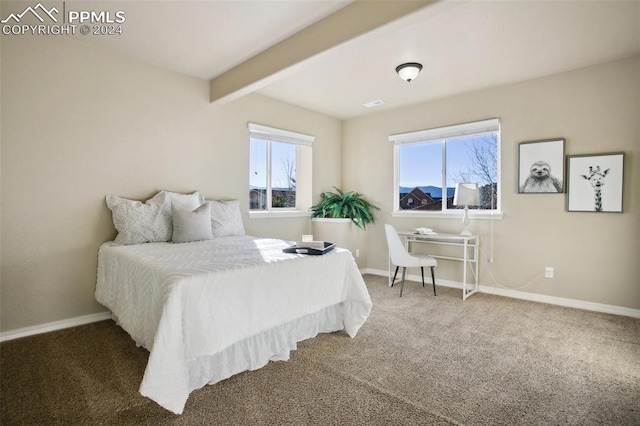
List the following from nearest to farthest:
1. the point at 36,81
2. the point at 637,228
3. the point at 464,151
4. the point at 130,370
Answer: the point at 130,370 → the point at 36,81 → the point at 637,228 → the point at 464,151

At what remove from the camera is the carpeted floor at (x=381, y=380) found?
1729 mm

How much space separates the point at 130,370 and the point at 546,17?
4.04m

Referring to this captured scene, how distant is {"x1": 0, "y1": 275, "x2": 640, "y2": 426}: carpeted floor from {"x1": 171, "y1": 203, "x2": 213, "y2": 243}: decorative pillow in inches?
39.0

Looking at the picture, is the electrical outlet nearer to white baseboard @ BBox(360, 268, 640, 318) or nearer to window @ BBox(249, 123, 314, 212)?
white baseboard @ BBox(360, 268, 640, 318)

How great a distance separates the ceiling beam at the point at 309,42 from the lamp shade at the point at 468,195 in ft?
8.02

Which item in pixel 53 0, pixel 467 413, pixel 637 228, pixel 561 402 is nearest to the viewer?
pixel 467 413

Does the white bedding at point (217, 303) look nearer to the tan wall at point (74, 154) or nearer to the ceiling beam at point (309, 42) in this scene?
the tan wall at point (74, 154)

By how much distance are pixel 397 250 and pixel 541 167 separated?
1904 mm

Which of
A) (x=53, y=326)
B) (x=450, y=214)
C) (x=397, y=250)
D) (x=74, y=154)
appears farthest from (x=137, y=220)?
(x=450, y=214)

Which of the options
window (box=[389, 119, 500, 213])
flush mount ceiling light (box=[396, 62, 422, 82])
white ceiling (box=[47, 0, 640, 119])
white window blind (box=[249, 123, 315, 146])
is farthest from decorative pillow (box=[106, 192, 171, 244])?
window (box=[389, 119, 500, 213])

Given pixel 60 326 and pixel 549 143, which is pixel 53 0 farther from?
pixel 549 143

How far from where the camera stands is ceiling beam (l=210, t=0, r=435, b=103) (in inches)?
87.5

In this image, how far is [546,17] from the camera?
2566mm

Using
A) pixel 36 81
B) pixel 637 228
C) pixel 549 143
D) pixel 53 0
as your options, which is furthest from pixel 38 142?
pixel 637 228
